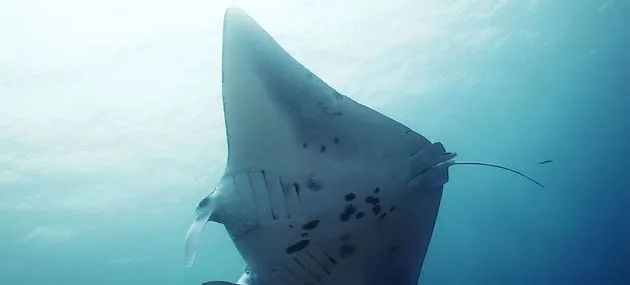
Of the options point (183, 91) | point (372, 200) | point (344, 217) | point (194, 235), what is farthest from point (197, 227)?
point (183, 91)

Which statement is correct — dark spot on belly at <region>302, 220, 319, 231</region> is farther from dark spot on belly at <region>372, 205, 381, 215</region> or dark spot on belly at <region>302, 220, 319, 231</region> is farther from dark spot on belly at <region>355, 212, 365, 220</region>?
dark spot on belly at <region>372, 205, 381, 215</region>

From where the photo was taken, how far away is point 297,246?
8.94 feet

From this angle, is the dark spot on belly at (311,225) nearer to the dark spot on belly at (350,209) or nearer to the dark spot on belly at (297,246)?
the dark spot on belly at (297,246)

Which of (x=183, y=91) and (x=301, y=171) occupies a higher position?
(x=183, y=91)

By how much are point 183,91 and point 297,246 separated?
12.2 m

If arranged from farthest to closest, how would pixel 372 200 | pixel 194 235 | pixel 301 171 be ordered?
pixel 372 200, pixel 301 171, pixel 194 235

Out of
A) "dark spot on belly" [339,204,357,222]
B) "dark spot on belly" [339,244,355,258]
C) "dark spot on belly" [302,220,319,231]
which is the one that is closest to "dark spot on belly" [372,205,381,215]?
"dark spot on belly" [339,204,357,222]

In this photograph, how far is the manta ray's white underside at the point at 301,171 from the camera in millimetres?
2590

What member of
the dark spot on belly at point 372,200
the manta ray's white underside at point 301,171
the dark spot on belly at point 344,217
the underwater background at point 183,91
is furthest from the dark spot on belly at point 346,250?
the underwater background at point 183,91

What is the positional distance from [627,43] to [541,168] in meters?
23.3

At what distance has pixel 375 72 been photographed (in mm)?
16672

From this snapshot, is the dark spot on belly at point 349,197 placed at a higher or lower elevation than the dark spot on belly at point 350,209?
higher

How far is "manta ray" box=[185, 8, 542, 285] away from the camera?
8.50ft

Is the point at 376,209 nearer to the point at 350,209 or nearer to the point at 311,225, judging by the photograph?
the point at 350,209
